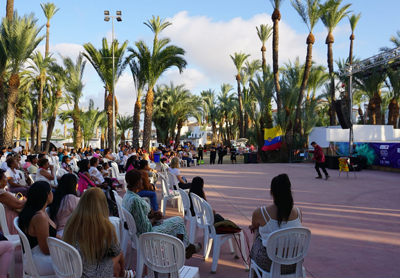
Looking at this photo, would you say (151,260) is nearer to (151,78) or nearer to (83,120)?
(151,78)

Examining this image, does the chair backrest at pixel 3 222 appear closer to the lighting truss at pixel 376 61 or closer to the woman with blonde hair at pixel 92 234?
the woman with blonde hair at pixel 92 234

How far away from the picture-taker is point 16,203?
4.66 metres

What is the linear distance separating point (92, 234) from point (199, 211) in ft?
8.14

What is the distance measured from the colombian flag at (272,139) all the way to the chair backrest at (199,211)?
22353 mm

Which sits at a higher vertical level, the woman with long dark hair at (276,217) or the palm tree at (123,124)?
the palm tree at (123,124)

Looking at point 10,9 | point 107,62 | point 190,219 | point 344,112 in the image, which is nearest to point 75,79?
point 107,62

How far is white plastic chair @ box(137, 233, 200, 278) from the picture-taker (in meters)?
3.03

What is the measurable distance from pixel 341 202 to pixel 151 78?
1801 cm

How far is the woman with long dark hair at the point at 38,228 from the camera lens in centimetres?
316

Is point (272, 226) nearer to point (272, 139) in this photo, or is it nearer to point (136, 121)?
point (272, 139)

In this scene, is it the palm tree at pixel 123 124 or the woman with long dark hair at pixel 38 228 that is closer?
the woman with long dark hair at pixel 38 228

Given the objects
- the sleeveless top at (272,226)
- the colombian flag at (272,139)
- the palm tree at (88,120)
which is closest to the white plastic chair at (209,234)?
the sleeveless top at (272,226)

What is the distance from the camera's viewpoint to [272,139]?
89.0ft

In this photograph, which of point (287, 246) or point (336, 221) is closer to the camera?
point (287, 246)
